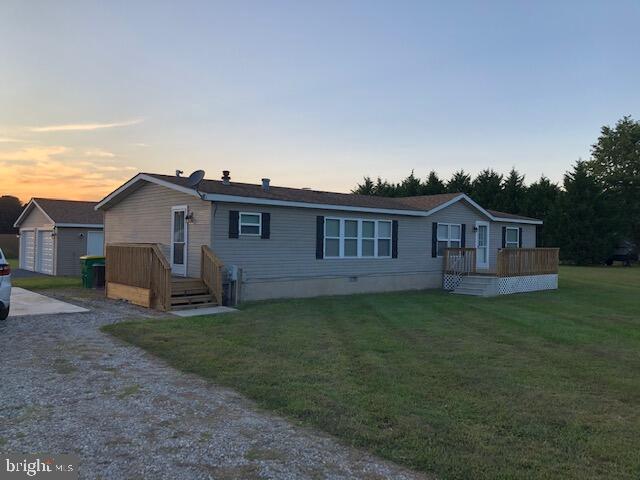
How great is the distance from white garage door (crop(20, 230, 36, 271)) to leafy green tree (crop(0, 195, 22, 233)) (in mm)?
28899

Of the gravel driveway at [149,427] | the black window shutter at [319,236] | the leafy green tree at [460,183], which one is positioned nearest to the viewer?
the gravel driveway at [149,427]

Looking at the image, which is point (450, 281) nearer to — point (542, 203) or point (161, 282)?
point (161, 282)

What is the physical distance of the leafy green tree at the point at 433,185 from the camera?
1517 inches

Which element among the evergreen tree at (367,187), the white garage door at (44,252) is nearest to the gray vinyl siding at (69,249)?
the white garage door at (44,252)

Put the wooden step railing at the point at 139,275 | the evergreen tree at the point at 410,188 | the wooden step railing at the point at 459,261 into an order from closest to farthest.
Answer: the wooden step railing at the point at 139,275
the wooden step railing at the point at 459,261
the evergreen tree at the point at 410,188

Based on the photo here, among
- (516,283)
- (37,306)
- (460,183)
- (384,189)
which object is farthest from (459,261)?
(460,183)

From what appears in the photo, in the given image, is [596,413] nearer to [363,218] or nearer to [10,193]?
[363,218]

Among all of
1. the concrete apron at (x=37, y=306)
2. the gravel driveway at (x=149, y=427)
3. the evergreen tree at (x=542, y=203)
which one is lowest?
the gravel driveway at (x=149, y=427)

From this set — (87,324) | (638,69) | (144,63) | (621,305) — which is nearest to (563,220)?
(638,69)

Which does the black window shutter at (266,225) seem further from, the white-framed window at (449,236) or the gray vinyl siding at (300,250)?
the white-framed window at (449,236)

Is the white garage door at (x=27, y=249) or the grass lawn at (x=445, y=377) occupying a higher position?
the white garage door at (x=27, y=249)

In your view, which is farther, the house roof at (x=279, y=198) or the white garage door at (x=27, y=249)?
the white garage door at (x=27, y=249)

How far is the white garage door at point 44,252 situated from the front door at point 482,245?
731 inches

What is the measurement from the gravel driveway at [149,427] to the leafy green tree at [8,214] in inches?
2099
